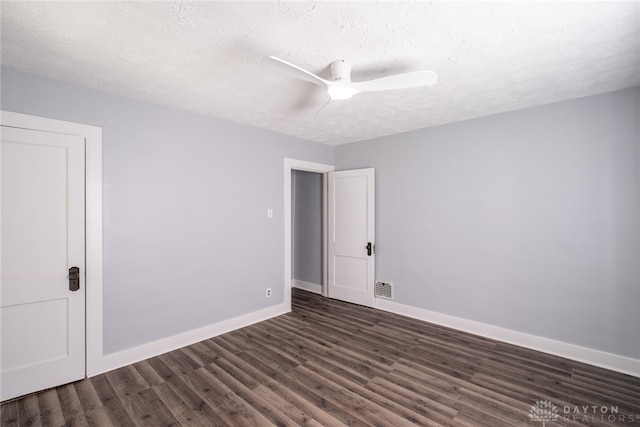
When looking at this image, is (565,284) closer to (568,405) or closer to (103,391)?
(568,405)

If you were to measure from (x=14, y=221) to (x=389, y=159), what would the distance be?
3.94m

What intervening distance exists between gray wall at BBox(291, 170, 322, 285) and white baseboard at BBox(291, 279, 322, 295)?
0.18ft

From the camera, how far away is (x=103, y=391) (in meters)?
2.41

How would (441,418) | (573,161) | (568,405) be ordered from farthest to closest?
1. (573,161)
2. (568,405)
3. (441,418)

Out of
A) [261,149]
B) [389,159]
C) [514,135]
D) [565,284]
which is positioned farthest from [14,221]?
[565,284]

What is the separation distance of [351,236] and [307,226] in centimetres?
123

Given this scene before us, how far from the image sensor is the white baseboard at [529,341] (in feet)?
8.84

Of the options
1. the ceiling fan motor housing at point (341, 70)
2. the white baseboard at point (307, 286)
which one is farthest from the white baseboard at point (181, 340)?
the ceiling fan motor housing at point (341, 70)

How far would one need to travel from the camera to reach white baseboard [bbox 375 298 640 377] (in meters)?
2.69

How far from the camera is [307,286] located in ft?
18.2

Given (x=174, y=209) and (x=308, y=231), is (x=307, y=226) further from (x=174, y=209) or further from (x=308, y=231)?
(x=174, y=209)

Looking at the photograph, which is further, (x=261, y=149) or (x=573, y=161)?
(x=261, y=149)

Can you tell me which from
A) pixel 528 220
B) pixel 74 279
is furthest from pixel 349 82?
pixel 74 279

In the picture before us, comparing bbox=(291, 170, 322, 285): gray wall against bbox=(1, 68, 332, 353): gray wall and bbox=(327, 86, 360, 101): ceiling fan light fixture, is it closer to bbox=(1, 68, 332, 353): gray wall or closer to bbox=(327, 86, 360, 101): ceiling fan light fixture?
bbox=(1, 68, 332, 353): gray wall
